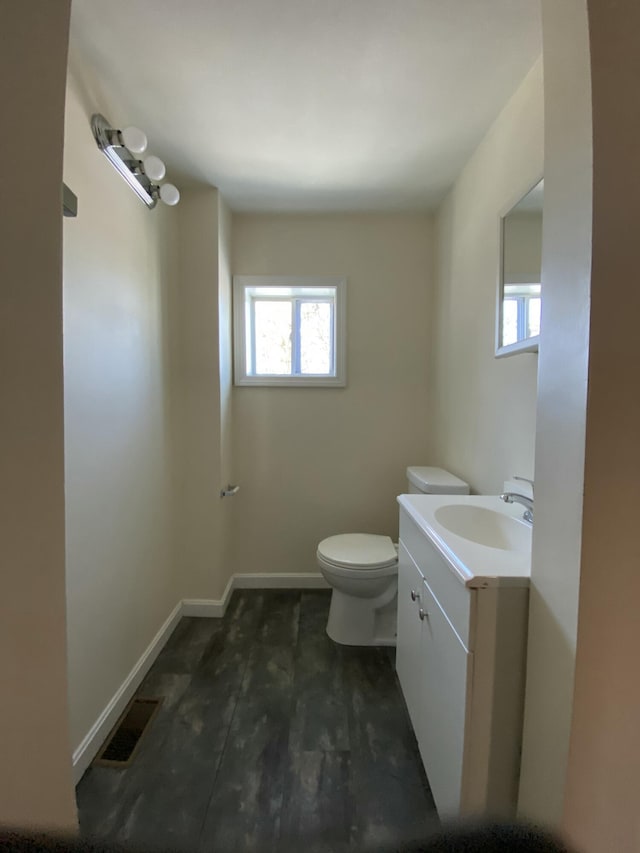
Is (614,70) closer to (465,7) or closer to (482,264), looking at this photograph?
(465,7)

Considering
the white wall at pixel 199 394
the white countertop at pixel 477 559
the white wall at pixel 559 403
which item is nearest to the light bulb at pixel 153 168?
the white wall at pixel 199 394

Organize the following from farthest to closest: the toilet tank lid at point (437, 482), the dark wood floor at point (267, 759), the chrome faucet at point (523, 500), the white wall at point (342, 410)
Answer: the white wall at point (342, 410) < the toilet tank lid at point (437, 482) < the chrome faucet at point (523, 500) < the dark wood floor at point (267, 759)

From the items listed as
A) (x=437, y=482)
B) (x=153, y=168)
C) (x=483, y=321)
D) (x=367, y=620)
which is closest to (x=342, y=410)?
(x=437, y=482)

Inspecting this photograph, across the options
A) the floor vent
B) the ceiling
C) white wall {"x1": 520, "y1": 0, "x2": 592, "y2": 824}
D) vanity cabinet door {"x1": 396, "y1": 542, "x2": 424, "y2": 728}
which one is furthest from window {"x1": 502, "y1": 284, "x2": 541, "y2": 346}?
the floor vent

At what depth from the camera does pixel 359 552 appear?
6.20 feet

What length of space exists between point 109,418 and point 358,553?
50.7 inches

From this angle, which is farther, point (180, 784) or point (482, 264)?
point (482, 264)

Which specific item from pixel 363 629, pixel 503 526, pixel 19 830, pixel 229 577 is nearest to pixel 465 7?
pixel 503 526

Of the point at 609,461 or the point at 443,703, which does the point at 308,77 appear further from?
the point at 443,703

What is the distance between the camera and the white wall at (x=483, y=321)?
4.24 feet

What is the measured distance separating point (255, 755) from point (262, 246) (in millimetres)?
2516

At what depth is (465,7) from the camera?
1044mm

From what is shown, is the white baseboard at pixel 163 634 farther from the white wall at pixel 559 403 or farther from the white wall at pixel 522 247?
the white wall at pixel 522 247

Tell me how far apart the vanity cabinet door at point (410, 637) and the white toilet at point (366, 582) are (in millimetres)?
293
